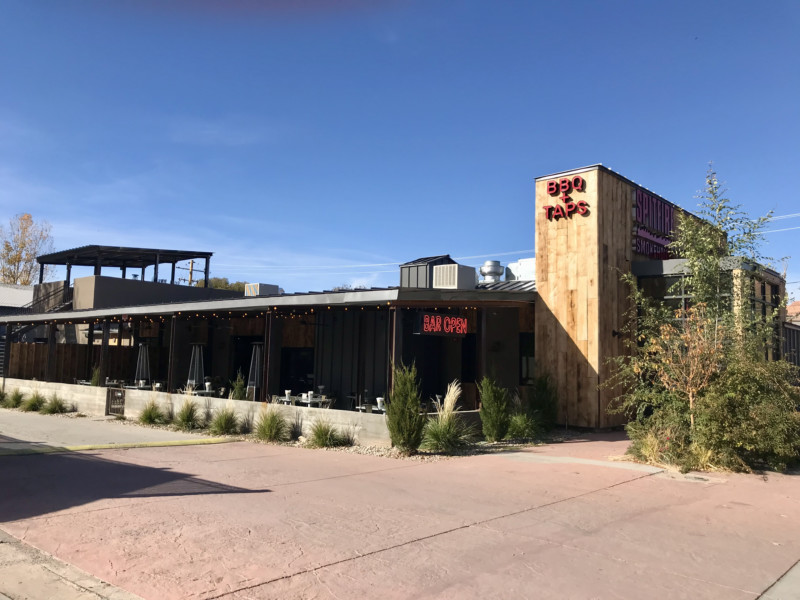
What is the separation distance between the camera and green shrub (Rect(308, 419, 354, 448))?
12.7 m

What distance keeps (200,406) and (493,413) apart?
26.2 ft

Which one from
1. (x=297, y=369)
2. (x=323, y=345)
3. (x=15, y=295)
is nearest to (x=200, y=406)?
(x=323, y=345)

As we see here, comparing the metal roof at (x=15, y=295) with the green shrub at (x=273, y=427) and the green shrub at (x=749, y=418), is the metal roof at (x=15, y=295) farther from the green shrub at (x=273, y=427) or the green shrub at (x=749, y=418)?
the green shrub at (x=749, y=418)

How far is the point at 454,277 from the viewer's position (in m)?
19.3

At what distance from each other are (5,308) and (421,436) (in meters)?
34.8

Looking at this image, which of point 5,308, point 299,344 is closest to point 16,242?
point 5,308

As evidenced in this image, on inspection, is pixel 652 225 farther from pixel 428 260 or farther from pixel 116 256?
pixel 116 256

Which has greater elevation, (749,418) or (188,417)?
(749,418)

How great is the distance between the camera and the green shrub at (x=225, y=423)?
14.8m

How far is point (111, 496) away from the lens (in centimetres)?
797

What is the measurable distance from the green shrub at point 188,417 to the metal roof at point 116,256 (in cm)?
1489

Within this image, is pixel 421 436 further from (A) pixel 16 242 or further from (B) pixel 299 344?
(A) pixel 16 242

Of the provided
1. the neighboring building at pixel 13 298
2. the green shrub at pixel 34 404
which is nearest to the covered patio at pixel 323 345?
the green shrub at pixel 34 404

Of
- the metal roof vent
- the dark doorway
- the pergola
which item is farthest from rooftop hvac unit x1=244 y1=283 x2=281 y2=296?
the metal roof vent
